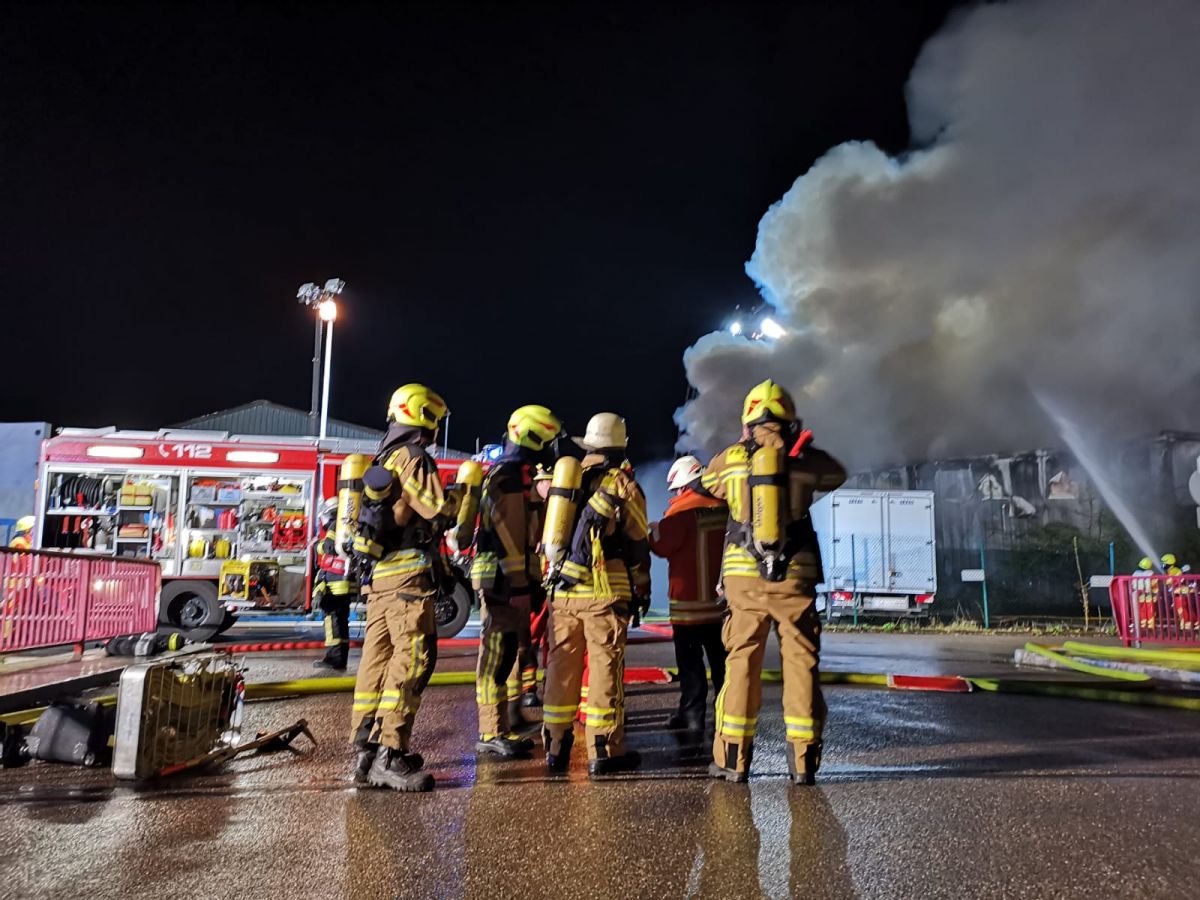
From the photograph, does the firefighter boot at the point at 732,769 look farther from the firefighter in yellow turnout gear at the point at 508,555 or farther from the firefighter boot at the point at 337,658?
the firefighter boot at the point at 337,658

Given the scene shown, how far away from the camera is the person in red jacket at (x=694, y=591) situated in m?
5.02

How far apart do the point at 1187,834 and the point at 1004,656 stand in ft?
26.6

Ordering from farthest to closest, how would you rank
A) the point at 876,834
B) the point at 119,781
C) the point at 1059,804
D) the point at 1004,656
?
the point at 1004,656 < the point at 119,781 < the point at 1059,804 < the point at 876,834

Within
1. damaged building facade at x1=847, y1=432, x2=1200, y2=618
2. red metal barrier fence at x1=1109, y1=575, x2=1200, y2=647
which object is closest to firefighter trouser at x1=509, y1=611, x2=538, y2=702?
red metal barrier fence at x1=1109, y1=575, x2=1200, y2=647

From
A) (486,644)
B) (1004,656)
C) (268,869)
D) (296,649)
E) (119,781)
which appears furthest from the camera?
(1004,656)

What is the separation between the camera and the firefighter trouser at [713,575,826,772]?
11.8ft

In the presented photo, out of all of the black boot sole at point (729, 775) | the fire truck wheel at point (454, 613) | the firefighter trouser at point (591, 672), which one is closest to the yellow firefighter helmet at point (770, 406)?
the firefighter trouser at point (591, 672)

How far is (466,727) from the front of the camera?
197 inches

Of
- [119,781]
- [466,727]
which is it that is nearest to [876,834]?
[466,727]

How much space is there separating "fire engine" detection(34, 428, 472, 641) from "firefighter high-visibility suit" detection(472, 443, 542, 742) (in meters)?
5.67

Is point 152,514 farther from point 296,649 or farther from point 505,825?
point 505,825

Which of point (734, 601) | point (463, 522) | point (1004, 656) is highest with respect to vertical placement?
point (463, 522)

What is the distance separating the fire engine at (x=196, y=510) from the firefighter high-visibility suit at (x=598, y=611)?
631 centimetres

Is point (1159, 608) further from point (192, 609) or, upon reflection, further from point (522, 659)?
point (192, 609)
